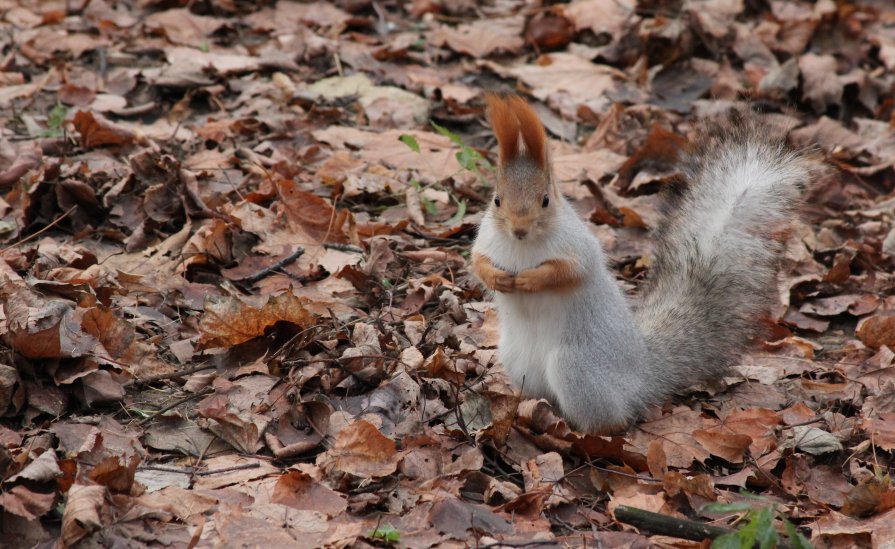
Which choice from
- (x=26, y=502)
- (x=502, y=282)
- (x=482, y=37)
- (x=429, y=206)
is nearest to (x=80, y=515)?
(x=26, y=502)

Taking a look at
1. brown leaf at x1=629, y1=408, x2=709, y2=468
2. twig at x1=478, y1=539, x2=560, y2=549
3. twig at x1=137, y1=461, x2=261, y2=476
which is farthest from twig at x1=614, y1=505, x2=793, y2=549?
twig at x1=137, y1=461, x2=261, y2=476

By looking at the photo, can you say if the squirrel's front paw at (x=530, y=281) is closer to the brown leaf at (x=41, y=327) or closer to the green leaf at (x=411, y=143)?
the brown leaf at (x=41, y=327)

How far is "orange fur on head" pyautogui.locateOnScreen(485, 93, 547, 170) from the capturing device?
2.81 m

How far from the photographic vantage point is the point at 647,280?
3594 millimetres

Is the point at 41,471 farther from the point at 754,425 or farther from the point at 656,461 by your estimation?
the point at 754,425

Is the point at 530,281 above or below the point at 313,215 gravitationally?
above

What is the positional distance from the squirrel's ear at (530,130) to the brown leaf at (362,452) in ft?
2.98

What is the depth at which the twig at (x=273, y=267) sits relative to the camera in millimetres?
3703

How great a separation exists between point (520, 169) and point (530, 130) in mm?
124

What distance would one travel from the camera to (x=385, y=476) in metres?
2.65

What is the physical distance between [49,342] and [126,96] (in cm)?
243

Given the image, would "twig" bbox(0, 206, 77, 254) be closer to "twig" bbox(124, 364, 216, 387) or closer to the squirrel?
"twig" bbox(124, 364, 216, 387)

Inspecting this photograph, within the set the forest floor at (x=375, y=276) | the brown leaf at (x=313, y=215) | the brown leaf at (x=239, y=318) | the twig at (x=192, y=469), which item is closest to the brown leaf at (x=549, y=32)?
the forest floor at (x=375, y=276)

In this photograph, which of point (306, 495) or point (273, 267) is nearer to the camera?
point (306, 495)
